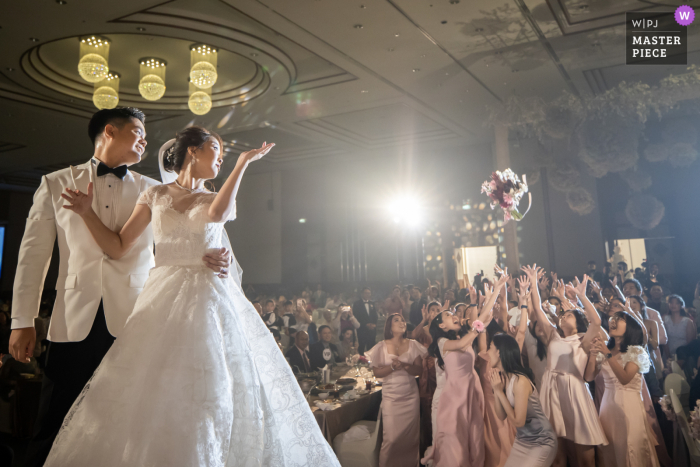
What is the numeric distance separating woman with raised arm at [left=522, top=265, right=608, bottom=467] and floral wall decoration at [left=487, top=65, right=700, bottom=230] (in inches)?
126

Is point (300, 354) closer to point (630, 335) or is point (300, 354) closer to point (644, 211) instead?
point (630, 335)

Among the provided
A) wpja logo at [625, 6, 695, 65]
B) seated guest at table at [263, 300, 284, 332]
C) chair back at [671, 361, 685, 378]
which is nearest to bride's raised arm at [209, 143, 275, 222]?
chair back at [671, 361, 685, 378]

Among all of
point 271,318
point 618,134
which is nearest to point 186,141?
point 271,318

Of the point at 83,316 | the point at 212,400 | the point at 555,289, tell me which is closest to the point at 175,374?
the point at 212,400

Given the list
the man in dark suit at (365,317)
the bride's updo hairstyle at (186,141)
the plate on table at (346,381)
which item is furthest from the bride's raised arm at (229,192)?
the man in dark suit at (365,317)

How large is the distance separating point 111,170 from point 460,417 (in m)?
2.60

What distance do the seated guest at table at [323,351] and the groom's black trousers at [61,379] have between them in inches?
137

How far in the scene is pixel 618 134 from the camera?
226 inches

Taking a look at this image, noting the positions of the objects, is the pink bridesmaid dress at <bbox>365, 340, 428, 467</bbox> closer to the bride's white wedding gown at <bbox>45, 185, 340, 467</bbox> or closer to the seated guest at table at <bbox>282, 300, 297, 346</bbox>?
the bride's white wedding gown at <bbox>45, 185, 340, 467</bbox>

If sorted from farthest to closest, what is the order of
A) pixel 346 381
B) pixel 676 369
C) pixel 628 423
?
pixel 346 381 < pixel 676 369 < pixel 628 423

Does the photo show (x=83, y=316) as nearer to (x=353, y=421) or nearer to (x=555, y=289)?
(x=353, y=421)

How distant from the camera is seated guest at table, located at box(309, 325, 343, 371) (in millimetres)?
5039

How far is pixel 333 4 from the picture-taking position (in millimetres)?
4707

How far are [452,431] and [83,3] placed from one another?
5.05m
